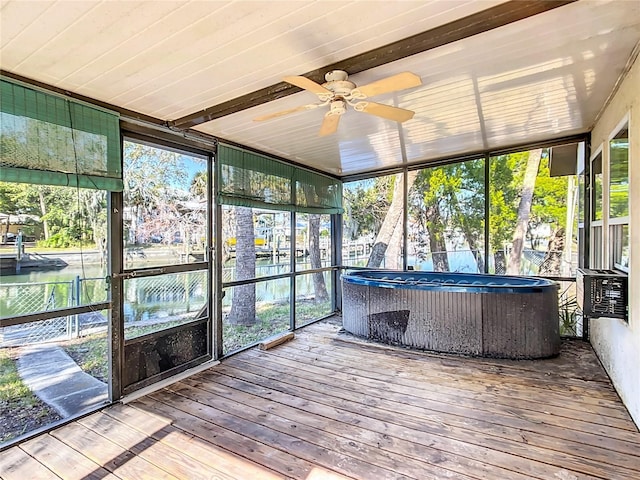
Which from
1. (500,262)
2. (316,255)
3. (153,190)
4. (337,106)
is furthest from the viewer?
(316,255)

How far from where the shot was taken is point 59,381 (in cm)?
261

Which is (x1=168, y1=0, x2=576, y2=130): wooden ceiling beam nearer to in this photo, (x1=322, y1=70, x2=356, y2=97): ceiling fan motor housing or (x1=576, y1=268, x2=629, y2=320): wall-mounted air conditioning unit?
(x1=322, y1=70, x2=356, y2=97): ceiling fan motor housing

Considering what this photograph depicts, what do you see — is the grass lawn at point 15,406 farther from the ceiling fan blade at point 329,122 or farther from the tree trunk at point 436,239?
the tree trunk at point 436,239

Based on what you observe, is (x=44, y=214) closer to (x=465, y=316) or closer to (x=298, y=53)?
(x=298, y=53)

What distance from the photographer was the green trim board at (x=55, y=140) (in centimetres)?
215

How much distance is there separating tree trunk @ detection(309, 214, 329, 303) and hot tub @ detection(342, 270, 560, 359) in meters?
1.18

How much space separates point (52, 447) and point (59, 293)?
0.99 m

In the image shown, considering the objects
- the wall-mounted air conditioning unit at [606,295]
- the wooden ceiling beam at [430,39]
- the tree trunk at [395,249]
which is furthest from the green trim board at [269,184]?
the wall-mounted air conditioning unit at [606,295]

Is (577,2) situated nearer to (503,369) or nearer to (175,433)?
(503,369)

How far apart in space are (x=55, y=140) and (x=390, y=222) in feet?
14.4

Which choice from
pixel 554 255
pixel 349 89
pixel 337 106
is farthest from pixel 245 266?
pixel 554 255

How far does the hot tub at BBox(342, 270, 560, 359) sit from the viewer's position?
139 inches

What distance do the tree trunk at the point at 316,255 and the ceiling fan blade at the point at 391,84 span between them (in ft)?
11.3

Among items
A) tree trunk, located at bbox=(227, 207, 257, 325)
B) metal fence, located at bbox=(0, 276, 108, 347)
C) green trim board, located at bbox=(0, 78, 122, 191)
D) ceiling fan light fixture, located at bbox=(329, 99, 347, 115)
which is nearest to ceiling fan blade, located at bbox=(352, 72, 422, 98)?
ceiling fan light fixture, located at bbox=(329, 99, 347, 115)
